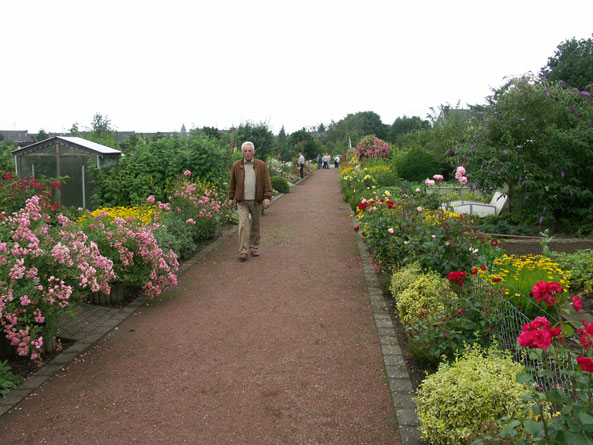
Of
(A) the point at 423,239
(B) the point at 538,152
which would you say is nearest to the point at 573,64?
(B) the point at 538,152

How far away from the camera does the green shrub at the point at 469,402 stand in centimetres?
A: 271

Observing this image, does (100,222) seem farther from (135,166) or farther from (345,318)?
(135,166)

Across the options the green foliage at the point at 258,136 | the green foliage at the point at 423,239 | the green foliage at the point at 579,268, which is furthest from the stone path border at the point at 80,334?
the green foliage at the point at 258,136

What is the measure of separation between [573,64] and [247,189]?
34.0m

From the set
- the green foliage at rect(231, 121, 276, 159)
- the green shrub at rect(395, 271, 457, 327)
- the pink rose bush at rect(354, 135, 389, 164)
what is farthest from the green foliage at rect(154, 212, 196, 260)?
the pink rose bush at rect(354, 135, 389, 164)

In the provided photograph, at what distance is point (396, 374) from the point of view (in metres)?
3.91

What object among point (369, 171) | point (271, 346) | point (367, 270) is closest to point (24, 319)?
point (271, 346)

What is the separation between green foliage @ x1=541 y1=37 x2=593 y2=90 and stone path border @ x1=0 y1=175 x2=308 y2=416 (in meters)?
33.8

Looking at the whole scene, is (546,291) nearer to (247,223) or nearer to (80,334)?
(80,334)

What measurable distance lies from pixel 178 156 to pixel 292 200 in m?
7.72

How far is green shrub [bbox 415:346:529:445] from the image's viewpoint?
8.89 feet

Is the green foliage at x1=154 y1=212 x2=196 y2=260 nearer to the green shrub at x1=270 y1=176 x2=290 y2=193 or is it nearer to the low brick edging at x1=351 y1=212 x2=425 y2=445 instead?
the low brick edging at x1=351 y1=212 x2=425 y2=445

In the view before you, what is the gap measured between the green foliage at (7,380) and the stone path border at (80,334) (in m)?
0.03

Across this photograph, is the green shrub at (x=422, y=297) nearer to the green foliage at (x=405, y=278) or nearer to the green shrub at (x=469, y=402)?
the green foliage at (x=405, y=278)
